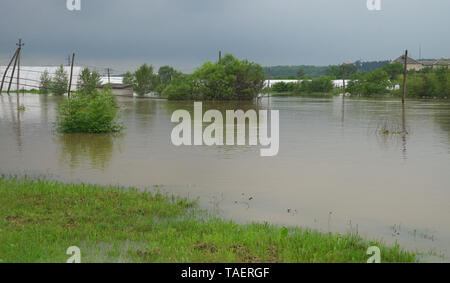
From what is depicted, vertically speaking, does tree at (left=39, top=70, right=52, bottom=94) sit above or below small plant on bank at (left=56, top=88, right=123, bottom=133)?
above

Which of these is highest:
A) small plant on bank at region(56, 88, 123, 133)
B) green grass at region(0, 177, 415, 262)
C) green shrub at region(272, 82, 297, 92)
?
green shrub at region(272, 82, 297, 92)

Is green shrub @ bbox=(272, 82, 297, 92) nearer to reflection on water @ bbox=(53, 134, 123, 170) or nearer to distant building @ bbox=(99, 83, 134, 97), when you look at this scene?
distant building @ bbox=(99, 83, 134, 97)

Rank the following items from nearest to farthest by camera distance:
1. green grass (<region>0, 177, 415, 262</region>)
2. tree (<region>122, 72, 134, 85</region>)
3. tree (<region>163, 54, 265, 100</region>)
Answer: green grass (<region>0, 177, 415, 262</region>), tree (<region>163, 54, 265, 100</region>), tree (<region>122, 72, 134, 85</region>)

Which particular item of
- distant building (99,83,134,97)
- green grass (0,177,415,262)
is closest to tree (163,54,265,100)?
distant building (99,83,134,97)

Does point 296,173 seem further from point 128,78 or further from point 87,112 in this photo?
point 128,78

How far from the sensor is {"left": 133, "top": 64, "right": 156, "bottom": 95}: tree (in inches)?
3029

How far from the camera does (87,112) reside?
65.2 feet

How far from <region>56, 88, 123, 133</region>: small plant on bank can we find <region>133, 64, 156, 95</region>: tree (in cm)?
5770

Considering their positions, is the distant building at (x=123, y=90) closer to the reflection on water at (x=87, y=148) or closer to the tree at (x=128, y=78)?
the tree at (x=128, y=78)

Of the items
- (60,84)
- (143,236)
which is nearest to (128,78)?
(60,84)

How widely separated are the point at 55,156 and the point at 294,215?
29.7ft

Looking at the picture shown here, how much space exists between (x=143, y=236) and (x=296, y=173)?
6.35 metres

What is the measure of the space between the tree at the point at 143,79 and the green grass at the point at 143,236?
230ft
